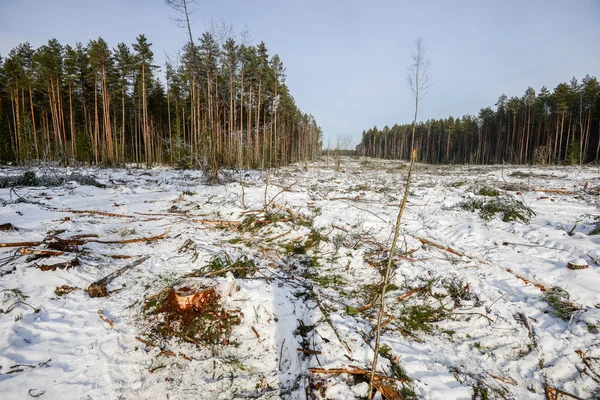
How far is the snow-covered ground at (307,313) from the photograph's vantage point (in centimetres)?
192

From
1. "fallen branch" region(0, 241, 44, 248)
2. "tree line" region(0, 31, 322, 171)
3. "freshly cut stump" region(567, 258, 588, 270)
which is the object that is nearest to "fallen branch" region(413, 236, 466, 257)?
Answer: "freshly cut stump" region(567, 258, 588, 270)

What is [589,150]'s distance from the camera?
35.8m

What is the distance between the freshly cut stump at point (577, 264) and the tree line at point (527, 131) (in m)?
16.5

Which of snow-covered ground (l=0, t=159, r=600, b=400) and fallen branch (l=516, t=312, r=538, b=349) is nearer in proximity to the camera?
snow-covered ground (l=0, t=159, r=600, b=400)

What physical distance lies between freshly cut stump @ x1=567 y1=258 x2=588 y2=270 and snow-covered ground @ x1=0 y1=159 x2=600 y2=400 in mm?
50

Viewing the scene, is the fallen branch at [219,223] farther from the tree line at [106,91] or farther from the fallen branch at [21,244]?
the tree line at [106,91]

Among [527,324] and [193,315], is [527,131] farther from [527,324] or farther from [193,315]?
[193,315]

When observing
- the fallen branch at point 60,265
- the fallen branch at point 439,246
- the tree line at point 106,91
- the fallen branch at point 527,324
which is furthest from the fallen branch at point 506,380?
the tree line at point 106,91

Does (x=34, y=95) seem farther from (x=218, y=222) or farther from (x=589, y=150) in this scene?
(x=589, y=150)

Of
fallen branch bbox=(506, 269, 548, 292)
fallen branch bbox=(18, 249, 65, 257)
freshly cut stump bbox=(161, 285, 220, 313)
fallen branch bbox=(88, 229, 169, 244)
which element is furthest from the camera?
fallen branch bbox=(88, 229, 169, 244)

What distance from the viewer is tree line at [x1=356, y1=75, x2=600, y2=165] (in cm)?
3256

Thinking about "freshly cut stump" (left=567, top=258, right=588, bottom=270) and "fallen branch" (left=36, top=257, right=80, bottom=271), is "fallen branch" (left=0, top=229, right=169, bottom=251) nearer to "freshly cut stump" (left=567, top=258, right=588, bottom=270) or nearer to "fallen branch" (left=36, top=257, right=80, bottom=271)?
"fallen branch" (left=36, top=257, right=80, bottom=271)

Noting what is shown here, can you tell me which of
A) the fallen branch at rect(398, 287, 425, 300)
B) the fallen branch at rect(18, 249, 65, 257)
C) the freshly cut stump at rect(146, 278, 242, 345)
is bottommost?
the fallen branch at rect(398, 287, 425, 300)

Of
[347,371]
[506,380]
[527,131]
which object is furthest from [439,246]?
[527,131]
